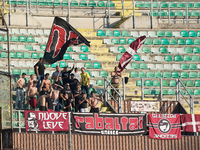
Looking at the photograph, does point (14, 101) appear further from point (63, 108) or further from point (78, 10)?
point (78, 10)

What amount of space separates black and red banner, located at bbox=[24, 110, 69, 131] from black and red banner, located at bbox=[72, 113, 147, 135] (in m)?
0.36

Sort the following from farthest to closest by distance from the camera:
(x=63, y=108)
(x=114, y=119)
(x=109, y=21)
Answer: (x=109, y=21)
(x=63, y=108)
(x=114, y=119)

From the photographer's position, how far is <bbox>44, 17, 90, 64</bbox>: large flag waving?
16.7 metres

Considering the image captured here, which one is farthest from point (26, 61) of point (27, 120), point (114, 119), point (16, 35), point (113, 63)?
point (114, 119)

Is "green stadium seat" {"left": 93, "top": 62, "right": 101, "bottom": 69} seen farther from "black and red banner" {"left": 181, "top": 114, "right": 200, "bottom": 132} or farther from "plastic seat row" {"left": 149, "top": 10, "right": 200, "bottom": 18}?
"black and red banner" {"left": 181, "top": 114, "right": 200, "bottom": 132}

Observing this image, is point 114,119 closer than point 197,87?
Yes

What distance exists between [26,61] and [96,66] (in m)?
3.57

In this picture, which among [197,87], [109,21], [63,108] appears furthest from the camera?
[109,21]

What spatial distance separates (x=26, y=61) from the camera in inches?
838

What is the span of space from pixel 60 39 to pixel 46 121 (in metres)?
3.53

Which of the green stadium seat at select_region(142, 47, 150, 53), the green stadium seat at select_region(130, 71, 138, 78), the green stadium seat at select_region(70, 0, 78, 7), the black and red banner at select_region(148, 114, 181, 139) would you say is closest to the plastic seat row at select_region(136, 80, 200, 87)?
the green stadium seat at select_region(130, 71, 138, 78)

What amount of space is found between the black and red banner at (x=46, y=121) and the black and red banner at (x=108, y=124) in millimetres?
359

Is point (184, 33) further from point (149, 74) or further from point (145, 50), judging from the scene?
point (149, 74)

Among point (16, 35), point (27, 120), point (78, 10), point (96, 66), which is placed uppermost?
point (78, 10)
